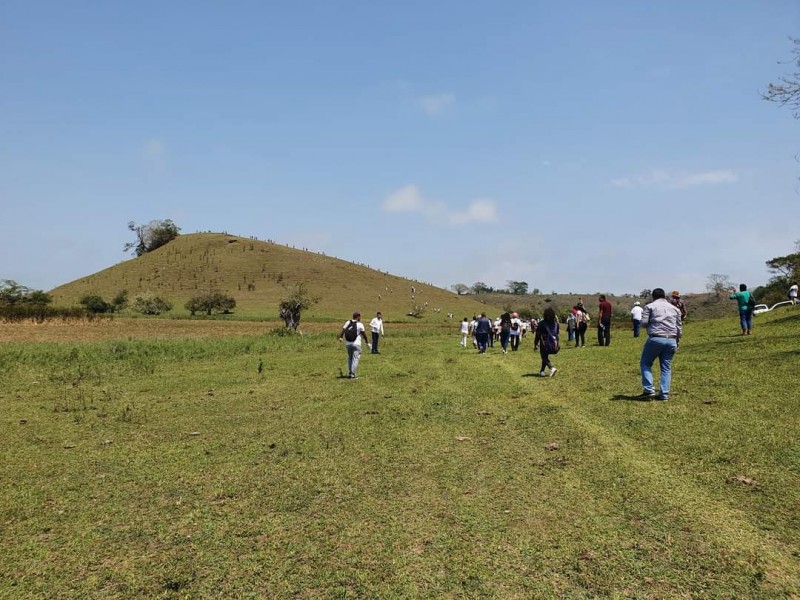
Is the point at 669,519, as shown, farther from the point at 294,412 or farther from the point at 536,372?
the point at 536,372

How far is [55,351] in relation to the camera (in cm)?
2698

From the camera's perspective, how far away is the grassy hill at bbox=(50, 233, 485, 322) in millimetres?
97188

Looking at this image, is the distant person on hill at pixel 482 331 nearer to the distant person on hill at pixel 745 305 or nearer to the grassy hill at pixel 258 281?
the distant person on hill at pixel 745 305

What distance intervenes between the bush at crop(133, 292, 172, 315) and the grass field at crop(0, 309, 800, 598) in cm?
7532

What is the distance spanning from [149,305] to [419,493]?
87374 millimetres

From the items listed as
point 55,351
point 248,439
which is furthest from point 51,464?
point 55,351

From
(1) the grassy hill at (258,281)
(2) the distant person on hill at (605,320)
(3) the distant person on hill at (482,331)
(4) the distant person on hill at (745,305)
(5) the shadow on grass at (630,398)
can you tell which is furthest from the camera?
(1) the grassy hill at (258,281)

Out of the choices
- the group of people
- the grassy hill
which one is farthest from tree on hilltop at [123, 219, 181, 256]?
the group of people

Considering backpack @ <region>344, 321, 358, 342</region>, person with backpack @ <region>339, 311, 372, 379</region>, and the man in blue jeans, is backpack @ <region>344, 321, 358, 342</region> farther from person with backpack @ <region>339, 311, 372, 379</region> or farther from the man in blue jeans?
the man in blue jeans

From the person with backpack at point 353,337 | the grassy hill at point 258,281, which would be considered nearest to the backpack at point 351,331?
the person with backpack at point 353,337

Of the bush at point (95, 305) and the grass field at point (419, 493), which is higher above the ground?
the bush at point (95, 305)

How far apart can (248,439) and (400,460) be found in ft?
11.1

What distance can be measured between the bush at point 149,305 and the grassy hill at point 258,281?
2960 mm

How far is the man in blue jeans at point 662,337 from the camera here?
1058cm
